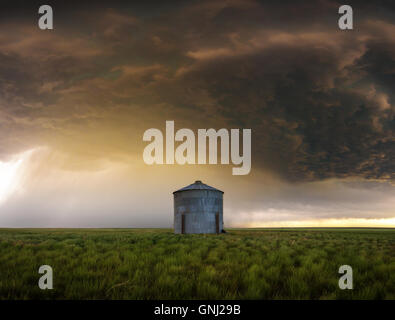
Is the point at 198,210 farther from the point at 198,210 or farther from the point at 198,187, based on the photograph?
the point at 198,187

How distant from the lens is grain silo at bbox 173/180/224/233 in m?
27.8

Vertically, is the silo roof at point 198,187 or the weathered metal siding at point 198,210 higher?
the silo roof at point 198,187

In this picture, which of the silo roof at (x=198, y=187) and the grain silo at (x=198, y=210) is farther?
the silo roof at (x=198, y=187)

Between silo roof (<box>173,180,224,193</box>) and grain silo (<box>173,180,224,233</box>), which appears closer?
grain silo (<box>173,180,224,233</box>)

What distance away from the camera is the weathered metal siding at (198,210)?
1092 inches

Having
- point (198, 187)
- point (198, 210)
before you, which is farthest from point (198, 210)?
point (198, 187)

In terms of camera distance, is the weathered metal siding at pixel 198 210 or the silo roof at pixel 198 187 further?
the silo roof at pixel 198 187

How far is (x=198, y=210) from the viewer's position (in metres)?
28.0

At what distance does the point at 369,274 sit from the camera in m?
6.00

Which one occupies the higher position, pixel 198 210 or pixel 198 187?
pixel 198 187
